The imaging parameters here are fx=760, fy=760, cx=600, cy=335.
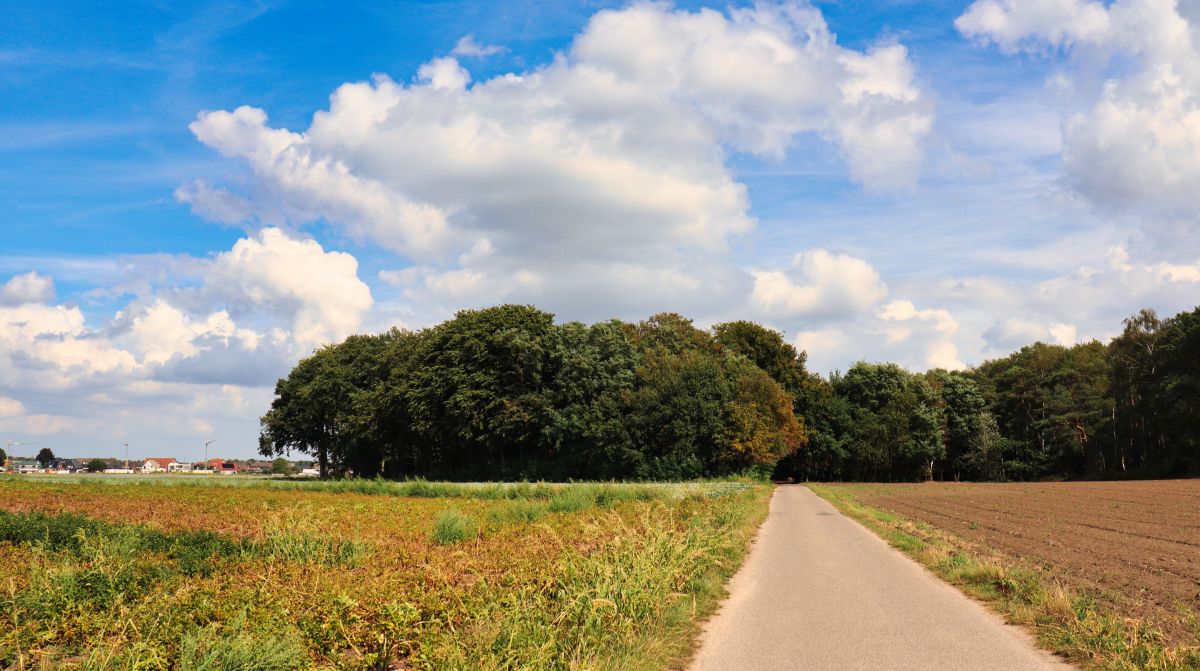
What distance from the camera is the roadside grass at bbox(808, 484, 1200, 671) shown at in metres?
8.18

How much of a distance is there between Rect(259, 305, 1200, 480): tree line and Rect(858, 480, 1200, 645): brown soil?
26.3 meters

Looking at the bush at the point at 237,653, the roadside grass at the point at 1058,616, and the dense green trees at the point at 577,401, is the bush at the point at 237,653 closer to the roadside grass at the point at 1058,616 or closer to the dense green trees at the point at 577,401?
the roadside grass at the point at 1058,616

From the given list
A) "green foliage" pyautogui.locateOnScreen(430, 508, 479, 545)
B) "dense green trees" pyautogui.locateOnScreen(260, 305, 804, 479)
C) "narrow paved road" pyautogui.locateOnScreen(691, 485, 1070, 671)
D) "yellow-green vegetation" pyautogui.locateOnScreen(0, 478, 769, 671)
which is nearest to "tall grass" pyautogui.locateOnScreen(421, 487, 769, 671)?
"yellow-green vegetation" pyautogui.locateOnScreen(0, 478, 769, 671)

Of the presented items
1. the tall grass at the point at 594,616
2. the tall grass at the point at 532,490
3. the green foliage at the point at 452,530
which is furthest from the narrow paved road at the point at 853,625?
the tall grass at the point at 532,490

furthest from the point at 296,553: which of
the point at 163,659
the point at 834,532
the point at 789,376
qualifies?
the point at 789,376

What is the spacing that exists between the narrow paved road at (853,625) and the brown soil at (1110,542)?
6.95ft

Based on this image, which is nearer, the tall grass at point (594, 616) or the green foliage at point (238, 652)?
the green foliage at point (238, 652)

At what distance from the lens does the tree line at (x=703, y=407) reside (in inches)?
2571

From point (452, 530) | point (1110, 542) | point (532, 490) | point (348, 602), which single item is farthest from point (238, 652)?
point (532, 490)

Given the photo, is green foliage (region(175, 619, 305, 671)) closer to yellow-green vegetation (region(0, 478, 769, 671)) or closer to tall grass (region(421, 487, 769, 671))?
yellow-green vegetation (region(0, 478, 769, 671))

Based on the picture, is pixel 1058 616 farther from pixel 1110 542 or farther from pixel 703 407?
pixel 703 407

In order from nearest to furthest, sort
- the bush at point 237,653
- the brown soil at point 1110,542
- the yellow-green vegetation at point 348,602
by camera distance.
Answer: the bush at point 237,653
the yellow-green vegetation at point 348,602
the brown soil at point 1110,542

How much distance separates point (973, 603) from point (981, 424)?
85.4 meters

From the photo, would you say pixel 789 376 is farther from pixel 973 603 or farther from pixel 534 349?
pixel 973 603
